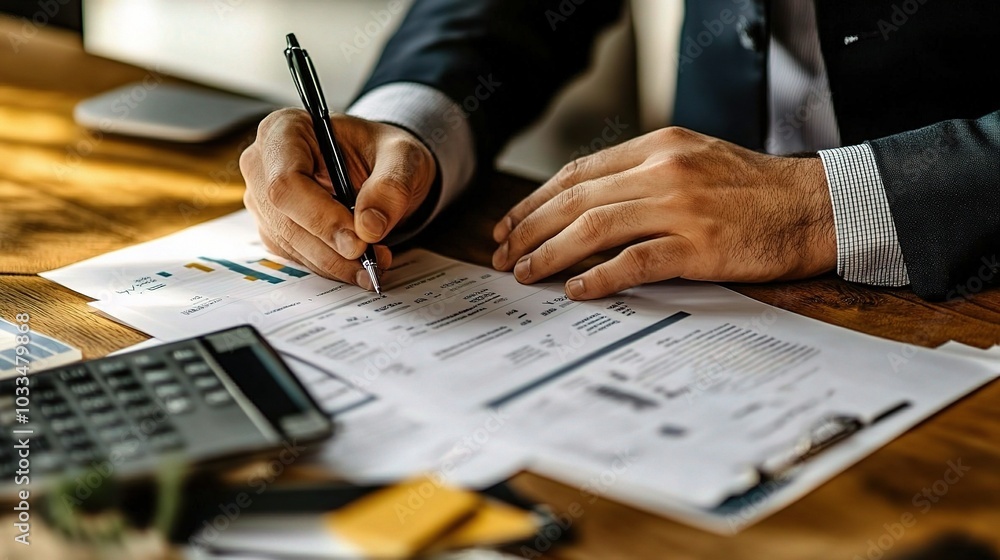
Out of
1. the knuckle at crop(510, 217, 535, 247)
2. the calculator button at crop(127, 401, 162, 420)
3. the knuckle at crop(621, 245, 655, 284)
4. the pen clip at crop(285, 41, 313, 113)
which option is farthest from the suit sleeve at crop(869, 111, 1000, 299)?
the calculator button at crop(127, 401, 162, 420)

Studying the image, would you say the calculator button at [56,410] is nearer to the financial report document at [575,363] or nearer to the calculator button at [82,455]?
the calculator button at [82,455]

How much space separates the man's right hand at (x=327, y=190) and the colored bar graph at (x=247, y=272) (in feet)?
0.13

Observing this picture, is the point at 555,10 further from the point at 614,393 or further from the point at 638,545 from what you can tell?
the point at 638,545

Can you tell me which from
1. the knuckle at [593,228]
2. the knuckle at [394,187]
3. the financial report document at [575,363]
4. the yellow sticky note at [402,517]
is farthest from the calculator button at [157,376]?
the knuckle at [593,228]

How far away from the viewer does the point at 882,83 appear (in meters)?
1.22

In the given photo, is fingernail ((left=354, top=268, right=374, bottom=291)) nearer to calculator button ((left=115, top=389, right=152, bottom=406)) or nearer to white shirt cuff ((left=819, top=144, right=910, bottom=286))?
calculator button ((left=115, top=389, right=152, bottom=406))

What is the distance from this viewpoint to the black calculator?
0.59 metres

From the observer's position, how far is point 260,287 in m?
0.92

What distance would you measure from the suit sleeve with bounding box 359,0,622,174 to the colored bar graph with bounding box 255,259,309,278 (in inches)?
11.7

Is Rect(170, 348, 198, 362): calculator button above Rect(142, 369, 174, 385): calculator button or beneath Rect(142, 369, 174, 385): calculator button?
above

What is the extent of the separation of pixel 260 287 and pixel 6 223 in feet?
1.31

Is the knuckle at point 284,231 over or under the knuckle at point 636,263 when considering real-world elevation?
over

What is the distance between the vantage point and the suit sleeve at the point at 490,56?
4.11ft

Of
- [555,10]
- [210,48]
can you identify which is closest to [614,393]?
[555,10]
